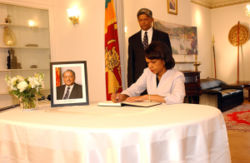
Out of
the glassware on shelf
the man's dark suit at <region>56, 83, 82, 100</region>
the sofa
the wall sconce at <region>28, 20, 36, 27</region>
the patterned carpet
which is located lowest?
the patterned carpet

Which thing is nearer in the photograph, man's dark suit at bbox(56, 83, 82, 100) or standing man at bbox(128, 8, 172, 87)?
man's dark suit at bbox(56, 83, 82, 100)

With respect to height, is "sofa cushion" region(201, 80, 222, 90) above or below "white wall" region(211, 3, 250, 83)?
below

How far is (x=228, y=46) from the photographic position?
32.4ft

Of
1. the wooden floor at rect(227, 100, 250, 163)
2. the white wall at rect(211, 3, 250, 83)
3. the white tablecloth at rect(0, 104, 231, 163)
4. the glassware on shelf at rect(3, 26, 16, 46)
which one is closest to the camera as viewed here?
the white tablecloth at rect(0, 104, 231, 163)

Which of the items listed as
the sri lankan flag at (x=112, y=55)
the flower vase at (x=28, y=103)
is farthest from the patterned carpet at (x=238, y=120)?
the flower vase at (x=28, y=103)

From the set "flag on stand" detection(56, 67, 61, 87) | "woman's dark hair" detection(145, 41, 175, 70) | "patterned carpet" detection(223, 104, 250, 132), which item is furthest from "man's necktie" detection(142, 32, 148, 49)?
"patterned carpet" detection(223, 104, 250, 132)

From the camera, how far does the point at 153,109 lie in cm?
202

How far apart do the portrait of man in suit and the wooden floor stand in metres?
2.27

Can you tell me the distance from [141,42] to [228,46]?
7.22m

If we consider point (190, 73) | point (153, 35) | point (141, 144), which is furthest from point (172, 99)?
point (190, 73)

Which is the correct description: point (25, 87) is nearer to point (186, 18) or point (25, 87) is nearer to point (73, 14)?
point (73, 14)

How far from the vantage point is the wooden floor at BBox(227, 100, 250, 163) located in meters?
3.45

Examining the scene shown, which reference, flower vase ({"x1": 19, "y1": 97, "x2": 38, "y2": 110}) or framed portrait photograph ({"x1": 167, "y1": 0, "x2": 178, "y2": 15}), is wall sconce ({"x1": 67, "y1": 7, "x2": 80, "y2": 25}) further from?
flower vase ({"x1": 19, "y1": 97, "x2": 38, "y2": 110})

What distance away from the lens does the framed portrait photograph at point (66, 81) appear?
7.42ft
